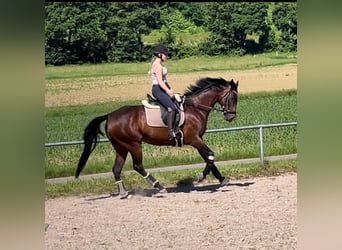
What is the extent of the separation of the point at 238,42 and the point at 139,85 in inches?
24.2

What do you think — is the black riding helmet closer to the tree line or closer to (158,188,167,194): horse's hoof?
the tree line

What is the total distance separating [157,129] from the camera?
4.18 meters

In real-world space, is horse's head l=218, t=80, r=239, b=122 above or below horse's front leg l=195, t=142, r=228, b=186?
above

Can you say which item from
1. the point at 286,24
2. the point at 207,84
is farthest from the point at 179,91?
Result: the point at 286,24

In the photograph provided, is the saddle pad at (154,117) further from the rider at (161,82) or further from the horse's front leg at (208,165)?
the horse's front leg at (208,165)

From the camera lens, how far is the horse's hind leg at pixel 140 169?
4.18 m

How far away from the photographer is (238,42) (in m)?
4.26

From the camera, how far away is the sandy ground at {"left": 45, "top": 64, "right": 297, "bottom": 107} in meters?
4.06

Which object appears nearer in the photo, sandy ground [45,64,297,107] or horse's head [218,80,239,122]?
sandy ground [45,64,297,107]

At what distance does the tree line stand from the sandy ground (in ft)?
0.37

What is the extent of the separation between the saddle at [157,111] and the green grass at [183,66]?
156mm

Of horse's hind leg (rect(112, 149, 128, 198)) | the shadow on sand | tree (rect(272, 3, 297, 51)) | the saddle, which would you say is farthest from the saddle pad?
tree (rect(272, 3, 297, 51))

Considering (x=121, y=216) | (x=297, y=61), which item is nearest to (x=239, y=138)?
(x=297, y=61)
